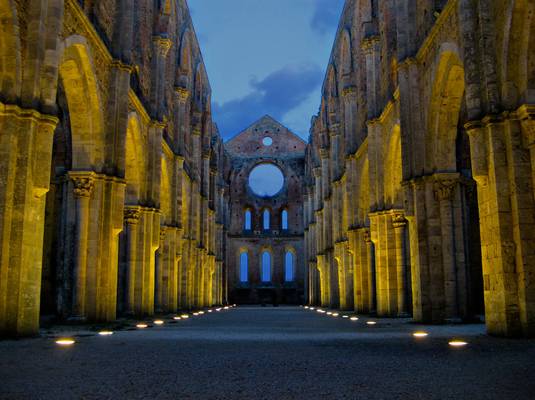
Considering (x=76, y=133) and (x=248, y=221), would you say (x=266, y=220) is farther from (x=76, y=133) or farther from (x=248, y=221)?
(x=76, y=133)

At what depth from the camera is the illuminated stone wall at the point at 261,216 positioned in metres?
55.0

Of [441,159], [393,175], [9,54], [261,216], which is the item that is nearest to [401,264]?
[393,175]

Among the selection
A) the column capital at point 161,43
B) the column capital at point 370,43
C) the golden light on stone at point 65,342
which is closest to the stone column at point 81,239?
the golden light on stone at point 65,342

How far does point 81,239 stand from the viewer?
15672 mm

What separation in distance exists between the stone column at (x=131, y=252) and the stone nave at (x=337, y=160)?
0.18ft

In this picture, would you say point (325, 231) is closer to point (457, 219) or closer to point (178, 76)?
point (178, 76)

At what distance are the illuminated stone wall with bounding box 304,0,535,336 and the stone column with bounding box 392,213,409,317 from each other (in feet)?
0.13

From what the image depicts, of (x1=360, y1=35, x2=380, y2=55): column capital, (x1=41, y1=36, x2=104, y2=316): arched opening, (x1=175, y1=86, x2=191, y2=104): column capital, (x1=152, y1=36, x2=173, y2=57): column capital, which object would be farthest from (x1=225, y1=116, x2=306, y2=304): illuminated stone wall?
(x1=41, y1=36, x2=104, y2=316): arched opening

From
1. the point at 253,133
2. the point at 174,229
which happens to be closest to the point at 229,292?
the point at 253,133

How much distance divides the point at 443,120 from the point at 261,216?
41101mm

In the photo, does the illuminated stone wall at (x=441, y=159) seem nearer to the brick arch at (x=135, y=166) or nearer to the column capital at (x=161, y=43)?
the column capital at (x=161, y=43)


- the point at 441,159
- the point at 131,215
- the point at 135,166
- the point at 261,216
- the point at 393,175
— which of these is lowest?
the point at 131,215

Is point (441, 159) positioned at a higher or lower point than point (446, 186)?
higher

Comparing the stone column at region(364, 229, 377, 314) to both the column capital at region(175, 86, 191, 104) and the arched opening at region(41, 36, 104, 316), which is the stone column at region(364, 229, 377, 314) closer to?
the arched opening at region(41, 36, 104, 316)
